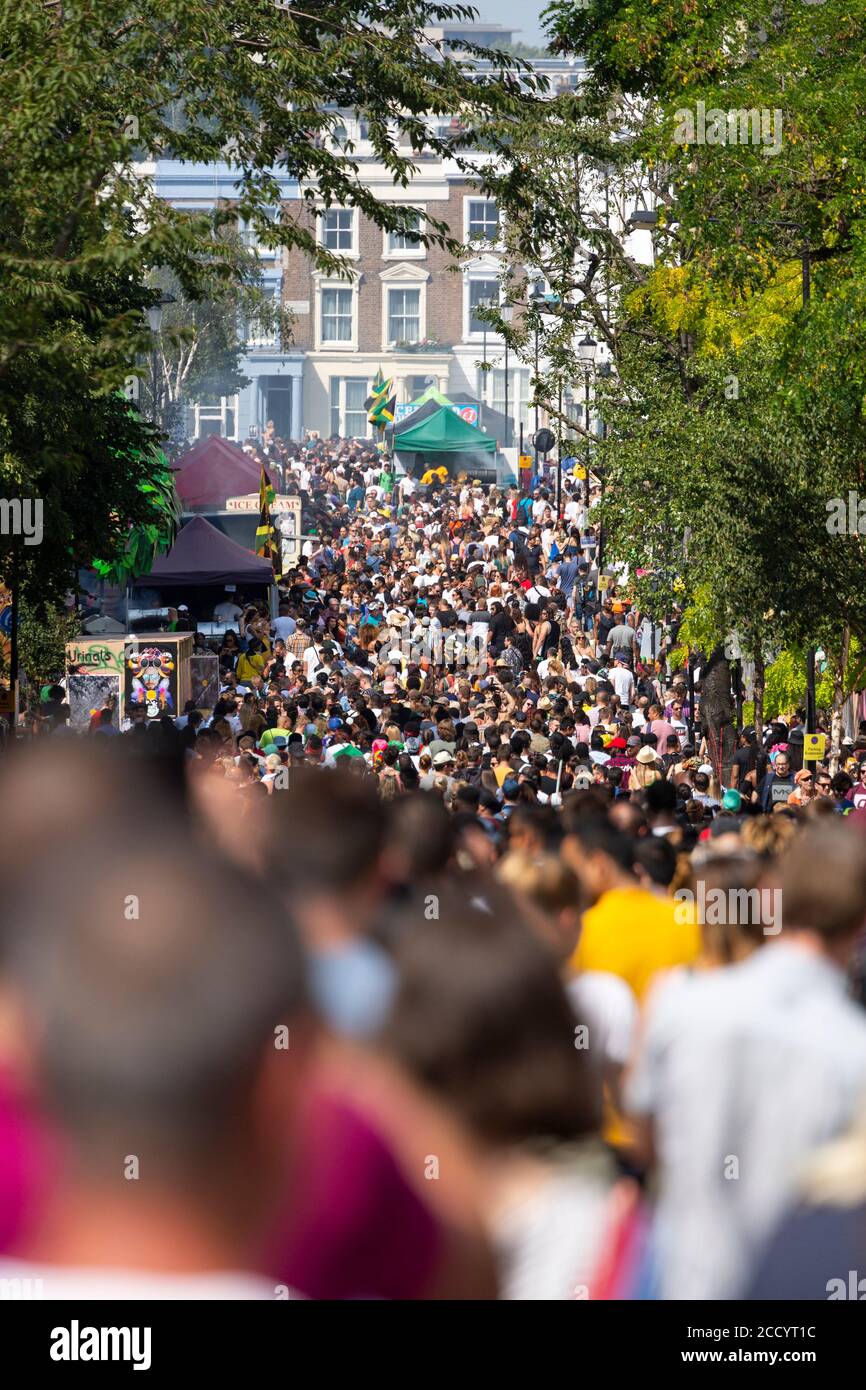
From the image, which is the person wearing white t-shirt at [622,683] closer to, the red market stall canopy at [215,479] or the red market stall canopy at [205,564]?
the red market stall canopy at [205,564]

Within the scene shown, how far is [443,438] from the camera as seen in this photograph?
191ft

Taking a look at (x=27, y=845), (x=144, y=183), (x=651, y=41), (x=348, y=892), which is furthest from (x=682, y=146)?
(x=27, y=845)

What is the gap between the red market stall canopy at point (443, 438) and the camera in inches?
2283

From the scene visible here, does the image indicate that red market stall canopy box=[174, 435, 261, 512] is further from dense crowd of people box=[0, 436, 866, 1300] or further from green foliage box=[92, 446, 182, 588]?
dense crowd of people box=[0, 436, 866, 1300]

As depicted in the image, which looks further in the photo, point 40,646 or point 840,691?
point 40,646

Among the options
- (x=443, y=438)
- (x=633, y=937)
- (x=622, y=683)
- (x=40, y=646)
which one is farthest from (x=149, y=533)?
(x=443, y=438)

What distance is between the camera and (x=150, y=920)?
6.68 ft

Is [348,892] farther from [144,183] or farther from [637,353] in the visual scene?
[637,353]

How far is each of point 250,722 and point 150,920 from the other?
54.5 ft

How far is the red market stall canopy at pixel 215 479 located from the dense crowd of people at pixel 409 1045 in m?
27.7

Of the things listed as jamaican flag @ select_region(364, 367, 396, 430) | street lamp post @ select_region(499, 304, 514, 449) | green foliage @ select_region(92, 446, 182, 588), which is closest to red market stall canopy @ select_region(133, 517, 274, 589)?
green foliage @ select_region(92, 446, 182, 588)

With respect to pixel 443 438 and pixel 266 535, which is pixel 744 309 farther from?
pixel 443 438

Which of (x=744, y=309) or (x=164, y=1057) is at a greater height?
(x=744, y=309)

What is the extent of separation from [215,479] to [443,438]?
23.2 m
